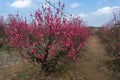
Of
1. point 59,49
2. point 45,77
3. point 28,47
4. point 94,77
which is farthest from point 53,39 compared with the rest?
point 94,77

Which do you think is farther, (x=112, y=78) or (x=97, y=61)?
(x=97, y=61)

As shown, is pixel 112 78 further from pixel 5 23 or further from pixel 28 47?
pixel 5 23

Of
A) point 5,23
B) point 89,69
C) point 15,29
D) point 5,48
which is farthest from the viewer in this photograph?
point 5,23

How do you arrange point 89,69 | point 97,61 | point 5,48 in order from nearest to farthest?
point 89,69
point 97,61
point 5,48

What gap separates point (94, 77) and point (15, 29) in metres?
3.95

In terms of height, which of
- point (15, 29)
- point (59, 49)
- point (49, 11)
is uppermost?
point (49, 11)

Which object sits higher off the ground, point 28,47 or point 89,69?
point 28,47

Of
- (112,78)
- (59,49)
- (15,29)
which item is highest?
(15,29)

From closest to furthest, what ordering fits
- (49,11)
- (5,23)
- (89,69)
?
(49,11) < (89,69) < (5,23)

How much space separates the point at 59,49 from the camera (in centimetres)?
816

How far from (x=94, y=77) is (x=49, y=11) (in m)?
3.71

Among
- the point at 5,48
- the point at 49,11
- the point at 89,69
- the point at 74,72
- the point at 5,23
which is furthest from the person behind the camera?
the point at 5,23

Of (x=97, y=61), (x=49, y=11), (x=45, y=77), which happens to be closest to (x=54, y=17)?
(x=49, y=11)

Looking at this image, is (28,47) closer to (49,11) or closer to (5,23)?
(49,11)
